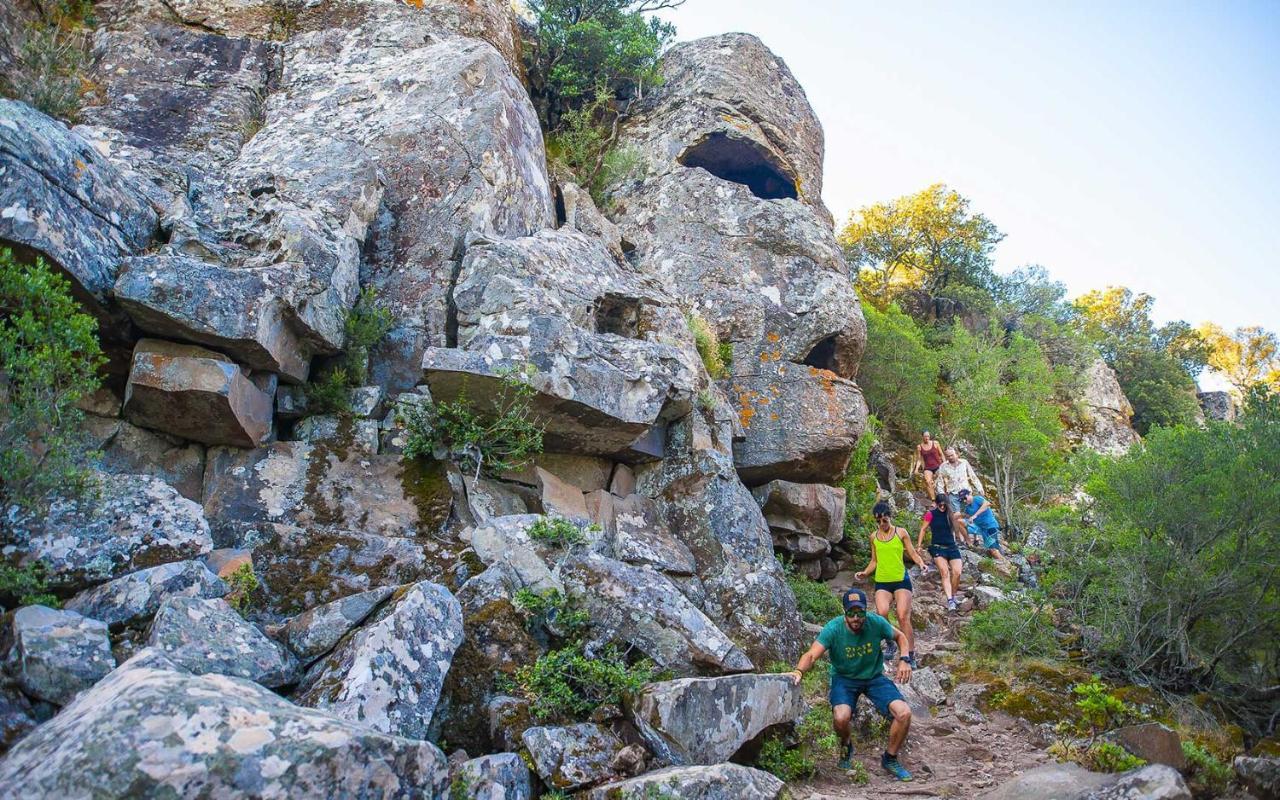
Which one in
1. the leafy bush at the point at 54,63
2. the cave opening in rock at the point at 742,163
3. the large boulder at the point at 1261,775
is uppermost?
the cave opening in rock at the point at 742,163

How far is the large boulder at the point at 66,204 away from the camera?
6.84m

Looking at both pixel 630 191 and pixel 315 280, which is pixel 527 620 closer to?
pixel 315 280

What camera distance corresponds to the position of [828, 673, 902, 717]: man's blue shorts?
7.27 meters

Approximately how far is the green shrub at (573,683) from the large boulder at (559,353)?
370 cm

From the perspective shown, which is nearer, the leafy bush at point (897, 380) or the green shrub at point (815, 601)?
the green shrub at point (815, 601)

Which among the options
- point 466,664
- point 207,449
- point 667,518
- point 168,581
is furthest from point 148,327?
point 667,518

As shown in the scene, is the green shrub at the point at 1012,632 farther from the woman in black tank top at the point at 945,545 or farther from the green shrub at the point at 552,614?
the green shrub at the point at 552,614

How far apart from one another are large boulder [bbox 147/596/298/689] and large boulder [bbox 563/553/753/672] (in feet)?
8.65

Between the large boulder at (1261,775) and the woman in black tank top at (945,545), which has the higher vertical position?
the woman in black tank top at (945,545)

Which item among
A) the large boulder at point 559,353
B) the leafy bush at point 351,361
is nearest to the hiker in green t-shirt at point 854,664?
the large boulder at point 559,353

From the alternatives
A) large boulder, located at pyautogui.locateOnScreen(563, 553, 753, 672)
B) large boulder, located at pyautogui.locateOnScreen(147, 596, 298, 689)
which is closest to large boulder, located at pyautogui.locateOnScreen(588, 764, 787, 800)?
large boulder, located at pyautogui.locateOnScreen(563, 553, 753, 672)

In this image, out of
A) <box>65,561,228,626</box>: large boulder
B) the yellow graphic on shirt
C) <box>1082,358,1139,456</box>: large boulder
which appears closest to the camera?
<box>65,561,228,626</box>: large boulder

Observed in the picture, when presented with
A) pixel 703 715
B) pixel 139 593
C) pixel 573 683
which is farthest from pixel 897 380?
pixel 139 593

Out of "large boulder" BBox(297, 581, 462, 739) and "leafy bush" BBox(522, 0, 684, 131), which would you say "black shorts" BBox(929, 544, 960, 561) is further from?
"leafy bush" BBox(522, 0, 684, 131)
